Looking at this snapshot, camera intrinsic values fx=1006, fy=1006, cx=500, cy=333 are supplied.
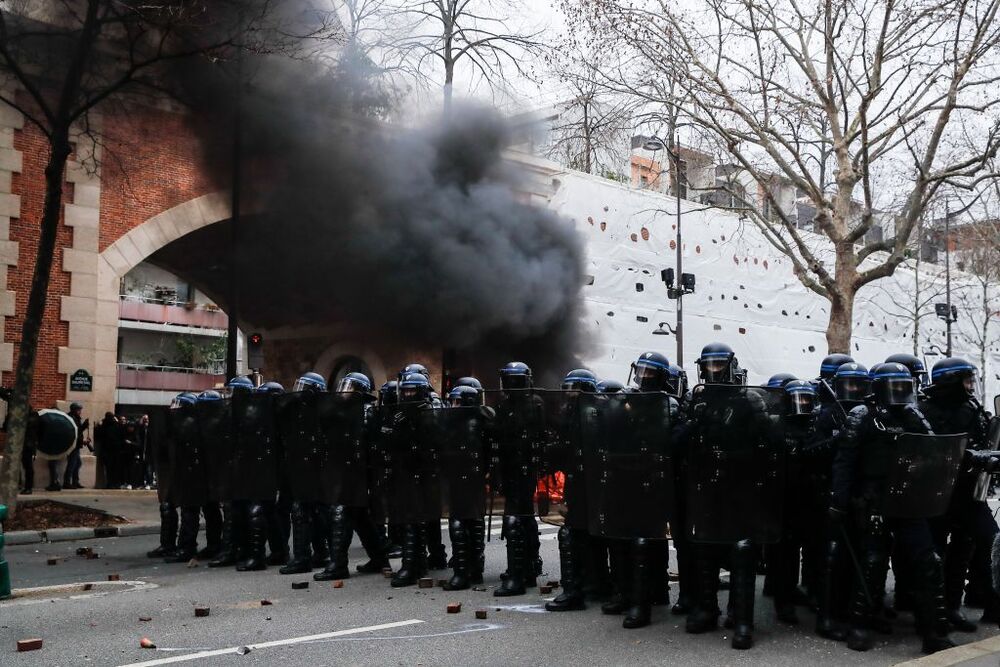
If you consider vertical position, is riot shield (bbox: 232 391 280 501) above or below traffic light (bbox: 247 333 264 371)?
below

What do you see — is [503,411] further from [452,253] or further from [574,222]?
[574,222]

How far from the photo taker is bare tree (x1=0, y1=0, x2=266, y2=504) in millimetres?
11656

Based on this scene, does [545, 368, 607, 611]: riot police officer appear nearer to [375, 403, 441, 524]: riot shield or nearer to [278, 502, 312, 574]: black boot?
[375, 403, 441, 524]: riot shield

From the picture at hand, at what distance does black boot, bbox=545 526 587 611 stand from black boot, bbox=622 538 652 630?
0.60 meters

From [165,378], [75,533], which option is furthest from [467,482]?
[165,378]

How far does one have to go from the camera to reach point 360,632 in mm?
5891

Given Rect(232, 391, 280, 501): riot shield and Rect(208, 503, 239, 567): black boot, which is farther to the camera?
Rect(208, 503, 239, 567): black boot

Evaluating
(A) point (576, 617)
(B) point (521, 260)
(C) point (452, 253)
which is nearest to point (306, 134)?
(C) point (452, 253)

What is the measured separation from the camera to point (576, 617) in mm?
6418

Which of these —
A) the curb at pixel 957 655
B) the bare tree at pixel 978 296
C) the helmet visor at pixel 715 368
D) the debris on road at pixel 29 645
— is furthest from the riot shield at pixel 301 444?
the bare tree at pixel 978 296

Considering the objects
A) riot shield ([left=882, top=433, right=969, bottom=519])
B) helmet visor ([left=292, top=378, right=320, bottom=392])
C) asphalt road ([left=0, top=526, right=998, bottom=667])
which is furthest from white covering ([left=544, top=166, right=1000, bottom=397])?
riot shield ([left=882, top=433, right=969, bottom=519])

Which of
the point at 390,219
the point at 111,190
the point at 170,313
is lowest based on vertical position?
the point at 390,219

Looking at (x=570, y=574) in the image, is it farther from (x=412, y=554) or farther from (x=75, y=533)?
(x=75, y=533)

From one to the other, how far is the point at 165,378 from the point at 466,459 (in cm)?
3909
